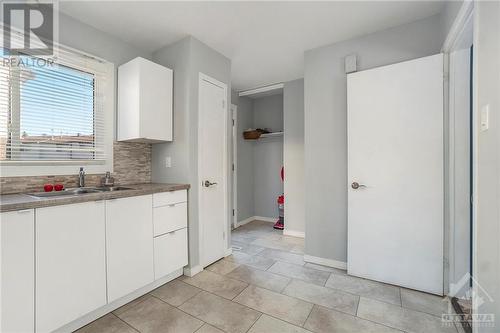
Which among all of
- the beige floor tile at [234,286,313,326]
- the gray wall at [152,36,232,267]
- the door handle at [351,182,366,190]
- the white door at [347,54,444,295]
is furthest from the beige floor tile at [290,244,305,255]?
the gray wall at [152,36,232,267]

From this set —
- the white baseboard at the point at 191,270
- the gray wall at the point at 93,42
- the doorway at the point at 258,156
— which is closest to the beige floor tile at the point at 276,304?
the white baseboard at the point at 191,270

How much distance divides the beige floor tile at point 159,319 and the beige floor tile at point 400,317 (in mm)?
1277

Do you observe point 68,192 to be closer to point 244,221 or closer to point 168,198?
point 168,198

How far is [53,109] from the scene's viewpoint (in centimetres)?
196

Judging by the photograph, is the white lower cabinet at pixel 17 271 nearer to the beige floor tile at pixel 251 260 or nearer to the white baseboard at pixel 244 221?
the beige floor tile at pixel 251 260

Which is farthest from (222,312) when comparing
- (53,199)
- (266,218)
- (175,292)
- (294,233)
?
(266,218)

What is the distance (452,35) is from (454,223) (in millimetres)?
1474

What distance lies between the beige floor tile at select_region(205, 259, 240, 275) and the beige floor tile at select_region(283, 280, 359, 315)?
0.70 metres

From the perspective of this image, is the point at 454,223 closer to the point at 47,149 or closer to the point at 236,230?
the point at 236,230

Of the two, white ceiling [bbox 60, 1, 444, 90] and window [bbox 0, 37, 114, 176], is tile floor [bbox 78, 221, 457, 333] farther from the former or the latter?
white ceiling [bbox 60, 1, 444, 90]

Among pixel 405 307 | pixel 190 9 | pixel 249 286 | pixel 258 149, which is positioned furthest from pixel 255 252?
pixel 190 9

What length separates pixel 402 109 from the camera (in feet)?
6.78

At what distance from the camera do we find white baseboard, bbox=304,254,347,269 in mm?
2473

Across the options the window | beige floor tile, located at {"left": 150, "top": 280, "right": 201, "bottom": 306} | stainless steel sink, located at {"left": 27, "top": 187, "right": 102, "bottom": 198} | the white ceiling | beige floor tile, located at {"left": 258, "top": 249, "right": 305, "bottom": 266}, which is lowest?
beige floor tile, located at {"left": 150, "top": 280, "right": 201, "bottom": 306}
